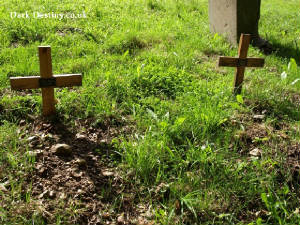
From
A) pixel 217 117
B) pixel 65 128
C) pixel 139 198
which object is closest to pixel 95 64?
pixel 65 128

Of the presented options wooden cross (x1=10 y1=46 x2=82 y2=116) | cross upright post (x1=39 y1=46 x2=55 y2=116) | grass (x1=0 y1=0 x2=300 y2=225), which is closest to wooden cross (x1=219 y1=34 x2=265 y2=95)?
grass (x1=0 y1=0 x2=300 y2=225)

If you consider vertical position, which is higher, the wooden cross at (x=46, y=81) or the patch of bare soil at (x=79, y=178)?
the wooden cross at (x=46, y=81)

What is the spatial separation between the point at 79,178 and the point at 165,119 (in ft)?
3.54

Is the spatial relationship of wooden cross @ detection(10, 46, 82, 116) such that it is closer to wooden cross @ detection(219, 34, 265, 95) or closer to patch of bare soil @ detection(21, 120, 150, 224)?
patch of bare soil @ detection(21, 120, 150, 224)

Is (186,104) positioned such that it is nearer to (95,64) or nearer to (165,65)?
(165,65)

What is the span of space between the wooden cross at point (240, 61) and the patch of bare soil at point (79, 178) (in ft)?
5.06

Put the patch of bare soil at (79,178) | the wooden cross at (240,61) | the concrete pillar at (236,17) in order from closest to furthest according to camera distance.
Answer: the patch of bare soil at (79,178), the wooden cross at (240,61), the concrete pillar at (236,17)

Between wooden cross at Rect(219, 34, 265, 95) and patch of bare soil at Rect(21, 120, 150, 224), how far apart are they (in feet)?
5.06

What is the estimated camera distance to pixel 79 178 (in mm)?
2559

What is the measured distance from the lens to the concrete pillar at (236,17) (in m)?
5.66

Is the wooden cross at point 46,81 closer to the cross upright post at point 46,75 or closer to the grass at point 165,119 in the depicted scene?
the cross upright post at point 46,75

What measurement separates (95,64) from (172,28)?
2365 mm

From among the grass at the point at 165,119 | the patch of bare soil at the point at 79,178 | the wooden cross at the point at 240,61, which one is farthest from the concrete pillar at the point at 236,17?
the patch of bare soil at the point at 79,178

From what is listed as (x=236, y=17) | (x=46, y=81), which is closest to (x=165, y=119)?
(x=46, y=81)
